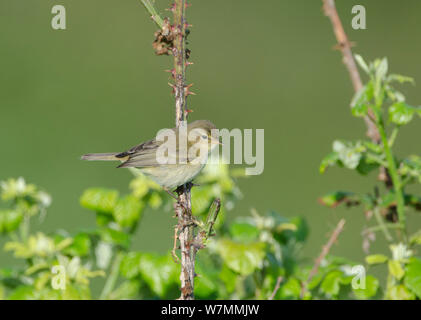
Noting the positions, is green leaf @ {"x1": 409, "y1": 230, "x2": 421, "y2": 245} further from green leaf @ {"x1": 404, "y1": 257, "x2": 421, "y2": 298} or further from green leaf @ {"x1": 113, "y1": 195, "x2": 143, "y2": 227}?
green leaf @ {"x1": 113, "y1": 195, "x2": 143, "y2": 227}

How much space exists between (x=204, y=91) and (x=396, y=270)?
5.66 metres

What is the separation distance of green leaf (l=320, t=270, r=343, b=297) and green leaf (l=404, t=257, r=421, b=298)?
22 centimetres

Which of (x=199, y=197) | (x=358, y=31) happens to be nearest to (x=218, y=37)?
(x=358, y=31)

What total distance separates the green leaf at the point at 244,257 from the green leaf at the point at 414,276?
0.50m

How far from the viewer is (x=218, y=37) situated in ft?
28.1

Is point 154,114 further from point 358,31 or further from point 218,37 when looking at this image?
point 358,31

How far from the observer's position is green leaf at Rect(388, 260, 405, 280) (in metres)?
1.85

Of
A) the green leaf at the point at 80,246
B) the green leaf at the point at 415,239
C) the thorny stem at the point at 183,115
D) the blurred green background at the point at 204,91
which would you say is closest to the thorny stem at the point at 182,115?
the thorny stem at the point at 183,115

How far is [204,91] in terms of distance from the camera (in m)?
7.32

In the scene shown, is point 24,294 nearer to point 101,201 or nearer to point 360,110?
point 101,201

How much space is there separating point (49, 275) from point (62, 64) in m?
5.97

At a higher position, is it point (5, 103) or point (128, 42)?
point (128, 42)

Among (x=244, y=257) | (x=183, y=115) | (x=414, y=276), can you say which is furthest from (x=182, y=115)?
(x=414, y=276)

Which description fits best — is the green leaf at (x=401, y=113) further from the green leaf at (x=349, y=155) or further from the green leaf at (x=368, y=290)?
the green leaf at (x=368, y=290)
